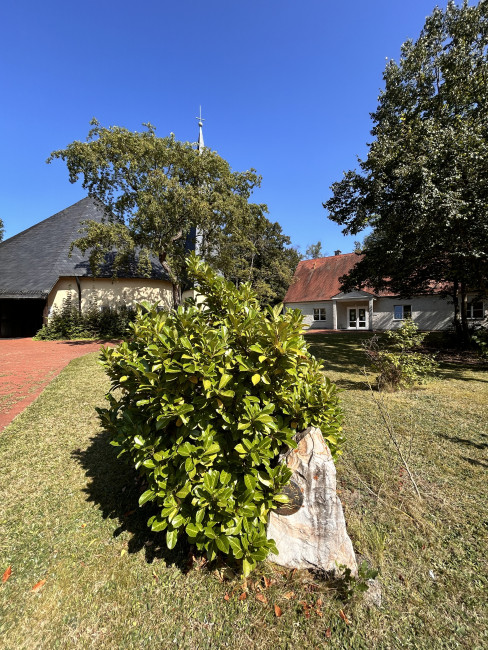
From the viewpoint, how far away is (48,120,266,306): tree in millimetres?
12422

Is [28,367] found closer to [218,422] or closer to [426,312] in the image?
[218,422]

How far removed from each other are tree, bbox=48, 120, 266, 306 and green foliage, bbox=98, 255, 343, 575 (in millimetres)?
11837

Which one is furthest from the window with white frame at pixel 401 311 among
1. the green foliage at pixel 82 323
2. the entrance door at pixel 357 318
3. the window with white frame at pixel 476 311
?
the green foliage at pixel 82 323

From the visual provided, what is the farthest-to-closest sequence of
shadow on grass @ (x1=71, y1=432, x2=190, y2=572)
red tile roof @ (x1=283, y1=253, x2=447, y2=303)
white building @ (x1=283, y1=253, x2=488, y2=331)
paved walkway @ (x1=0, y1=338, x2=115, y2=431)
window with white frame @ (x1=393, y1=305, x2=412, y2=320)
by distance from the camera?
red tile roof @ (x1=283, y1=253, x2=447, y2=303) < window with white frame @ (x1=393, y1=305, x2=412, y2=320) < white building @ (x1=283, y1=253, x2=488, y2=331) < paved walkway @ (x1=0, y1=338, x2=115, y2=431) < shadow on grass @ (x1=71, y1=432, x2=190, y2=572)

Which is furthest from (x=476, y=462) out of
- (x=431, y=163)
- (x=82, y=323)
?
A: (x=82, y=323)

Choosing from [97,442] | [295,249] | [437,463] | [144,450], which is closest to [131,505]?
[144,450]

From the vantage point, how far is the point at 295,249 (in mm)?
37438

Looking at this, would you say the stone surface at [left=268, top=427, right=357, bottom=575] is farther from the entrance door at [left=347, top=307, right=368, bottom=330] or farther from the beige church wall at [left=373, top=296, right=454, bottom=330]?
the entrance door at [left=347, top=307, right=368, bottom=330]

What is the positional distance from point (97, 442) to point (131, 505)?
5.81ft

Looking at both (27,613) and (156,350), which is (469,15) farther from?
(27,613)

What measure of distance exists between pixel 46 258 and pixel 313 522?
20.7 m

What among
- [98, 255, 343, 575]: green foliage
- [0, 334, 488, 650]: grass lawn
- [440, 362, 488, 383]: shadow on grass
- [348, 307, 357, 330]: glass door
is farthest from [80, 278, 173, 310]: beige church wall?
[348, 307, 357, 330]: glass door

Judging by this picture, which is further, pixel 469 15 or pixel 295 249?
pixel 295 249

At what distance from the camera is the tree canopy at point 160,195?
12.4m
